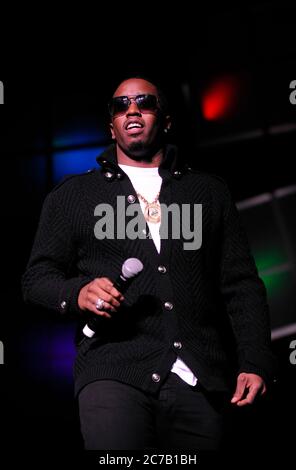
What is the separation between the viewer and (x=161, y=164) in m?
2.60

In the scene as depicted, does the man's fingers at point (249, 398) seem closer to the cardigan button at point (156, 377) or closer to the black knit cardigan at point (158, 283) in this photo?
the black knit cardigan at point (158, 283)

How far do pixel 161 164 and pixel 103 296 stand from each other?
2.66 feet

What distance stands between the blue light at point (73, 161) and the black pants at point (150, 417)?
6.45 ft

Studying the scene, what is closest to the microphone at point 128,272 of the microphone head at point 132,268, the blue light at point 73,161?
the microphone head at point 132,268

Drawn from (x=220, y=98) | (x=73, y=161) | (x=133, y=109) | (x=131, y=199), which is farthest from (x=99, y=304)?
(x=220, y=98)

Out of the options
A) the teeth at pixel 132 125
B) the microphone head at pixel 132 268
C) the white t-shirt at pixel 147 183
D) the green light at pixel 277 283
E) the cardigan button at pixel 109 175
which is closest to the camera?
the microphone head at pixel 132 268

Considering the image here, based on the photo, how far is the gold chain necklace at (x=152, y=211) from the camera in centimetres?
243

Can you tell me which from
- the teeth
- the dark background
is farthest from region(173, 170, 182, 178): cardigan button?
the dark background

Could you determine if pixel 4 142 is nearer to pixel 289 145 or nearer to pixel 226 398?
pixel 289 145

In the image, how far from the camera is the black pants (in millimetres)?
2023

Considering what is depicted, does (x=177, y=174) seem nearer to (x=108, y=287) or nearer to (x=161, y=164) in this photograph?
(x=161, y=164)

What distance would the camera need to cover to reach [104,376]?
212 cm

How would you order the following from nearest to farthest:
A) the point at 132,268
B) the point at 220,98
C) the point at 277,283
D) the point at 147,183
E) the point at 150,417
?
the point at 132,268
the point at 150,417
the point at 147,183
the point at 277,283
the point at 220,98

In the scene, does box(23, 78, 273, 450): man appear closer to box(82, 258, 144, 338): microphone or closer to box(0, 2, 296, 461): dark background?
box(82, 258, 144, 338): microphone
